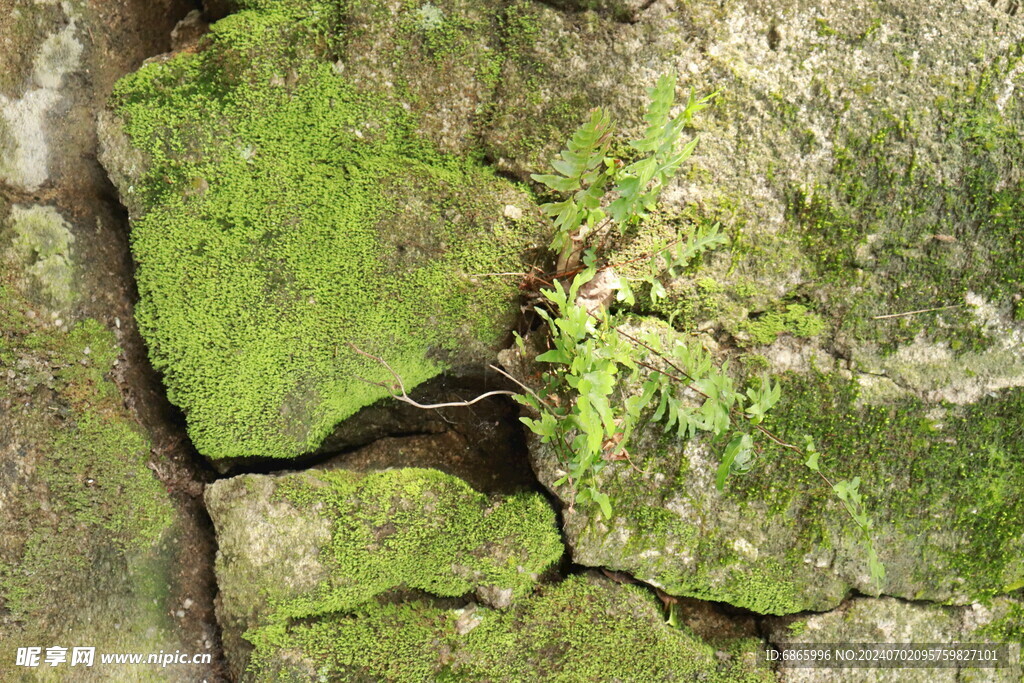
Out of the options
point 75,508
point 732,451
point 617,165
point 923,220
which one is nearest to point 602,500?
point 732,451

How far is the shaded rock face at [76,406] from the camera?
108 inches

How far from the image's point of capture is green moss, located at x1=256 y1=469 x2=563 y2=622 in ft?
9.04

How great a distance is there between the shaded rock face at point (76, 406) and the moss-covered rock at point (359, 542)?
0.31m

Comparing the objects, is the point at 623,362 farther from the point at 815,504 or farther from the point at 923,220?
the point at 923,220

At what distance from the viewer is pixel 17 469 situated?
274 cm

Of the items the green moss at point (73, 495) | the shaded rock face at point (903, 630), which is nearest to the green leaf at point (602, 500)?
the shaded rock face at point (903, 630)

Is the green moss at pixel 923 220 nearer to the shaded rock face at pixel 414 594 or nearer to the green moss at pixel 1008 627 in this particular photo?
the green moss at pixel 1008 627

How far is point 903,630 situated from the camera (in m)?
2.91

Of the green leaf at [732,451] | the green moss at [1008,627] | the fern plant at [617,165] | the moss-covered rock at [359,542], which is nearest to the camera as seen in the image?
the fern plant at [617,165]

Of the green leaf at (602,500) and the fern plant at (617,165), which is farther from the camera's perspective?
the green leaf at (602,500)

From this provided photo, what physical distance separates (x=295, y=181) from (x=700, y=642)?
8.31 feet

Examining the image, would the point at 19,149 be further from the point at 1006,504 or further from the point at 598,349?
the point at 1006,504

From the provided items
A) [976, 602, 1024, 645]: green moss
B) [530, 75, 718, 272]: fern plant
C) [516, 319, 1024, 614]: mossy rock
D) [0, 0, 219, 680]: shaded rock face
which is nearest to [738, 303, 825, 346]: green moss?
[516, 319, 1024, 614]: mossy rock

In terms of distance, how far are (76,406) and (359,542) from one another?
128 cm
